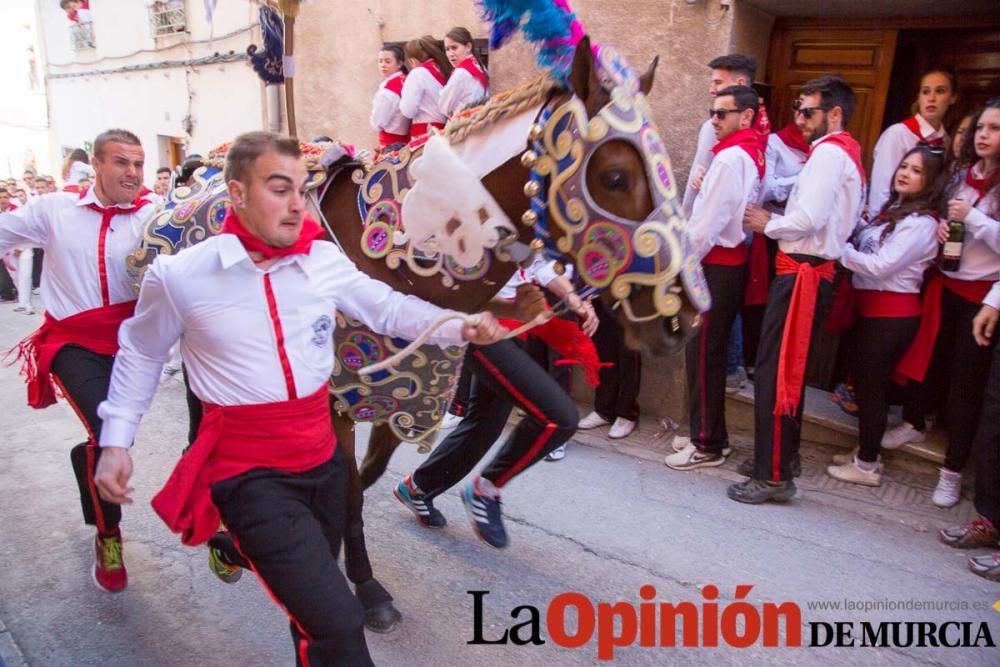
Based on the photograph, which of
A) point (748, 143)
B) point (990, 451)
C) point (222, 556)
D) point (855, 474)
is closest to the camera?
point (222, 556)

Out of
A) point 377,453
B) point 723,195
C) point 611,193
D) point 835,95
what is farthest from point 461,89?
point 611,193

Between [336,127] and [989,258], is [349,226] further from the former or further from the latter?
[336,127]

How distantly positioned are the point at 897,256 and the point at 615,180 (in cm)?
248

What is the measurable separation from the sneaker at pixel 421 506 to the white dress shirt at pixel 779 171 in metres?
2.64

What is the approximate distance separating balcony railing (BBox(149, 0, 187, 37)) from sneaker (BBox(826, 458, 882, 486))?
10.6 m

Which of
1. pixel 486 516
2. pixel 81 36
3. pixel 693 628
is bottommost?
pixel 693 628

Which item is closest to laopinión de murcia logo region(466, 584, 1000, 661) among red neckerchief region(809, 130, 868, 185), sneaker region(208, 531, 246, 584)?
sneaker region(208, 531, 246, 584)

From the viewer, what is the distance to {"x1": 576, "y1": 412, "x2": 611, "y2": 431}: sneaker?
5316 millimetres

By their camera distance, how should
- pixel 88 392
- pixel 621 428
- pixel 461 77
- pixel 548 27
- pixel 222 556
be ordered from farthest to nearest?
pixel 461 77 → pixel 621 428 → pixel 88 392 → pixel 222 556 → pixel 548 27

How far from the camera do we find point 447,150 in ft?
7.30

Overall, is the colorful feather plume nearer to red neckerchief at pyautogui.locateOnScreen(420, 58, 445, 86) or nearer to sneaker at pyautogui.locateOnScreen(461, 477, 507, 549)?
sneaker at pyautogui.locateOnScreen(461, 477, 507, 549)

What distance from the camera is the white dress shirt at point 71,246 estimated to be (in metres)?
3.05

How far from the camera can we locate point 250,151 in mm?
2033

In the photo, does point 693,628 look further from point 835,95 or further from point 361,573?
point 835,95
